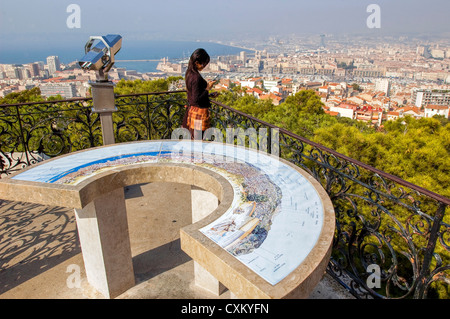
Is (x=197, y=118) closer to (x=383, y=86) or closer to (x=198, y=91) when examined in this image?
(x=198, y=91)

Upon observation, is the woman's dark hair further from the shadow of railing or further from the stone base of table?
the shadow of railing

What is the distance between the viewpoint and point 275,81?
8088 cm

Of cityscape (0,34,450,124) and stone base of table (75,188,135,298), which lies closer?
stone base of table (75,188,135,298)

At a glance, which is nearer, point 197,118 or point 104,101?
point 197,118

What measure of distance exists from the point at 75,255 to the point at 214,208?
2.33m

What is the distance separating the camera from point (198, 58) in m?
3.44

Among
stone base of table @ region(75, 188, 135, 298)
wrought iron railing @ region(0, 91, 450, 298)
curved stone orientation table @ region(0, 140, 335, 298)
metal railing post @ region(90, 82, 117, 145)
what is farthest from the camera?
metal railing post @ region(90, 82, 117, 145)

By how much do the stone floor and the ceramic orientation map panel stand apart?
1.34m

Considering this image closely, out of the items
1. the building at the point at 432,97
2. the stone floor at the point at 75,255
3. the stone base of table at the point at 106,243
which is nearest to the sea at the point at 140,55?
the stone base of table at the point at 106,243

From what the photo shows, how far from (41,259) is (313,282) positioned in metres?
→ 3.80

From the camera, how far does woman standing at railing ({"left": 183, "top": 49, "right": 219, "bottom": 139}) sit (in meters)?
3.47

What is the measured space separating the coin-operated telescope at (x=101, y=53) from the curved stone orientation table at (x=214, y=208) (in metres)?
1.04

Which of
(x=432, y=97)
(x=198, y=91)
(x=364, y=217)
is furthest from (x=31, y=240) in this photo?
(x=432, y=97)

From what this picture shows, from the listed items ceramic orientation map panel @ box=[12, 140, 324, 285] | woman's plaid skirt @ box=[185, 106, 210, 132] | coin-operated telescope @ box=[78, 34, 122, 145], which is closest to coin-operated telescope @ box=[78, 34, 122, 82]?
coin-operated telescope @ box=[78, 34, 122, 145]
